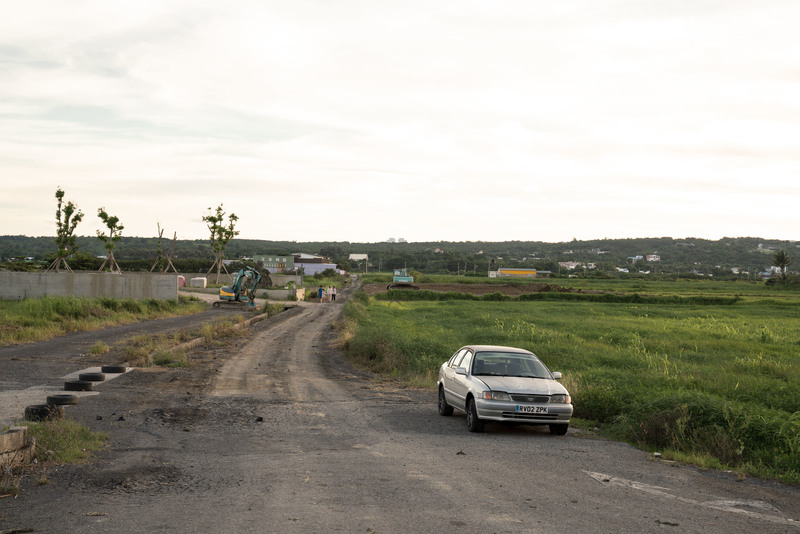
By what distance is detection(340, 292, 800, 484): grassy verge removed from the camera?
1195 centimetres

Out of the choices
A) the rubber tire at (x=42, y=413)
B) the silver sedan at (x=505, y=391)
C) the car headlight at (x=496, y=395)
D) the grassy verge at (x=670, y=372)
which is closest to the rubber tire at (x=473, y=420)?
the silver sedan at (x=505, y=391)

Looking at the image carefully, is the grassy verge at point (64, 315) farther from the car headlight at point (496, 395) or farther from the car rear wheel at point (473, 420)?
the car headlight at point (496, 395)

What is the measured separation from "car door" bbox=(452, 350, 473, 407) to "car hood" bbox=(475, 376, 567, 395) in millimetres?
389

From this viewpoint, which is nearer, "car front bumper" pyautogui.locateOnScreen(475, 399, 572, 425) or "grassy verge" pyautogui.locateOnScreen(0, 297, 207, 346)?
"car front bumper" pyautogui.locateOnScreen(475, 399, 572, 425)

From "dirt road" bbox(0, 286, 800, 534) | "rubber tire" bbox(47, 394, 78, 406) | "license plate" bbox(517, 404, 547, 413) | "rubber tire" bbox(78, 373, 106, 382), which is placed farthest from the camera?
"rubber tire" bbox(78, 373, 106, 382)

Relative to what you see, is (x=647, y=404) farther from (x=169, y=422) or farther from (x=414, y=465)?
(x=169, y=422)

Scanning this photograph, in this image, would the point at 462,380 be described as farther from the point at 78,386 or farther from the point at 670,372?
the point at 670,372

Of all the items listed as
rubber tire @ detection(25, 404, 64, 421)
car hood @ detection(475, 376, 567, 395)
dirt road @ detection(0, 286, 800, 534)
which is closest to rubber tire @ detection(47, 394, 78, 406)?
dirt road @ detection(0, 286, 800, 534)

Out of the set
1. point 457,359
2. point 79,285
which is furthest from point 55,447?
point 79,285

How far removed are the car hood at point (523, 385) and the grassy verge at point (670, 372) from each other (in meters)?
1.60

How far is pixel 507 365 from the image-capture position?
1466cm

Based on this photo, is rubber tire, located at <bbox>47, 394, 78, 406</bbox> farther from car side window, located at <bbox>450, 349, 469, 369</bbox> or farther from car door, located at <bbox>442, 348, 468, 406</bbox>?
car side window, located at <bbox>450, 349, 469, 369</bbox>

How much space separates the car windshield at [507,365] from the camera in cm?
1441

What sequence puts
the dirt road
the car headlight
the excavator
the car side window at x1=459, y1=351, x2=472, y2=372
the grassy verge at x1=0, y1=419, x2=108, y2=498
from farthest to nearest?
the excavator → the car side window at x1=459, y1=351, x2=472, y2=372 → the car headlight → the grassy verge at x1=0, y1=419, x2=108, y2=498 → the dirt road
